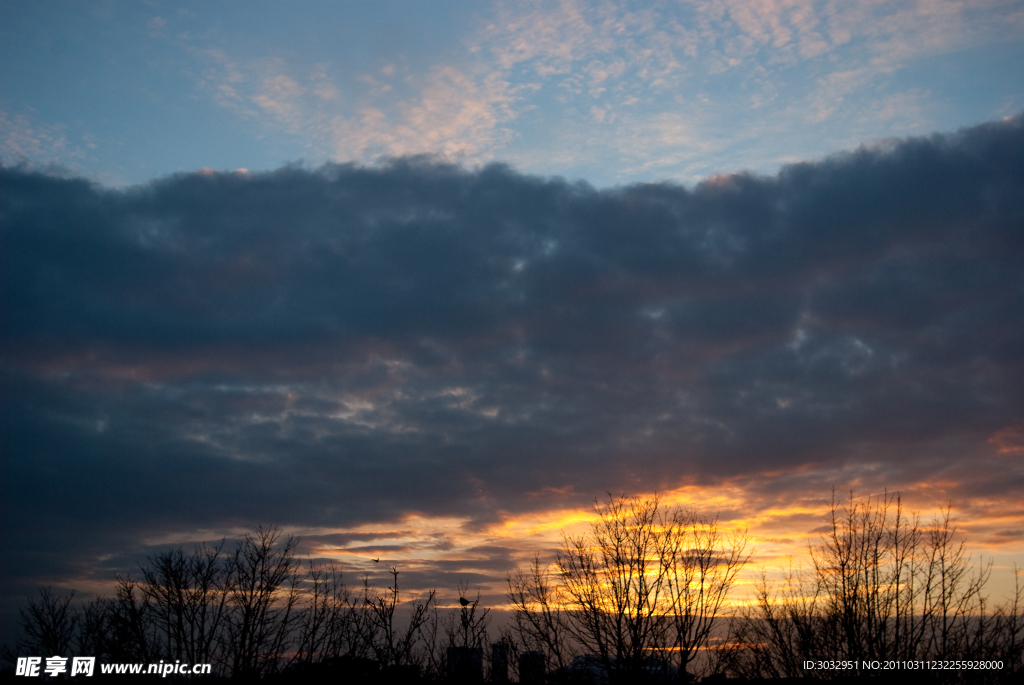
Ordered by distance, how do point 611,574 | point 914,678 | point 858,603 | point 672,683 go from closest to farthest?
point 914,678, point 858,603, point 672,683, point 611,574

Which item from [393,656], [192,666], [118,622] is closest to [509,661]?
[393,656]

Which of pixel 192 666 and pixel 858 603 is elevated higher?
pixel 858 603

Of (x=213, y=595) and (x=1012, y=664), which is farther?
(x=213, y=595)

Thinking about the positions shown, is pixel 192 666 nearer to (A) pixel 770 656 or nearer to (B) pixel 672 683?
(B) pixel 672 683

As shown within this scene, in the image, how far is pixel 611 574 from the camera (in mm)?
39594

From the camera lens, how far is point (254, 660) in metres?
44.6

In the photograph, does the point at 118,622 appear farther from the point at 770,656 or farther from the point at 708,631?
the point at 770,656

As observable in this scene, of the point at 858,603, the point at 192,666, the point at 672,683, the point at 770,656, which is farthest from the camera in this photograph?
the point at 192,666

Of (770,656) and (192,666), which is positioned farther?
(192,666)

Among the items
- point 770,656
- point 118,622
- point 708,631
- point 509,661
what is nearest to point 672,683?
point 708,631

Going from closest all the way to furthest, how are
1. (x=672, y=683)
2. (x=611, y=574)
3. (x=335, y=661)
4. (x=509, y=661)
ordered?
(x=672, y=683) → (x=611, y=574) → (x=335, y=661) → (x=509, y=661)

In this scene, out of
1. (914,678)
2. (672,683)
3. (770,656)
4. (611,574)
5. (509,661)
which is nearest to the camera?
(914,678)

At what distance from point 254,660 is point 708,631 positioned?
29175mm

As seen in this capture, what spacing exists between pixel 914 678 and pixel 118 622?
55463 mm
